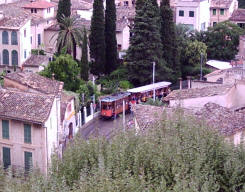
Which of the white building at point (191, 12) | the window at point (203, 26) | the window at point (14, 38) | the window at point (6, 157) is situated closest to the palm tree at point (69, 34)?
the window at point (14, 38)

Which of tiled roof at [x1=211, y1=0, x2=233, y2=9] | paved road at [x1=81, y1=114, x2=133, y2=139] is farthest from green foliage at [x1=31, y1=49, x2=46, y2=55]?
tiled roof at [x1=211, y1=0, x2=233, y2=9]

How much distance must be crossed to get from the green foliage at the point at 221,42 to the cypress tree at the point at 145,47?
33.9 ft

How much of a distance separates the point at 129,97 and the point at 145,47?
545 centimetres

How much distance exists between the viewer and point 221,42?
53250mm

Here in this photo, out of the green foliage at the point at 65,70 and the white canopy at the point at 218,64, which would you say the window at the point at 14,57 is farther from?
the white canopy at the point at 218,64

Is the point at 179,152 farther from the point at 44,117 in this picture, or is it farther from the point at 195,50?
the point at 195,50

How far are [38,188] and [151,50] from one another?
31.0 meters

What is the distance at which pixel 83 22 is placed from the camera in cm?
5272

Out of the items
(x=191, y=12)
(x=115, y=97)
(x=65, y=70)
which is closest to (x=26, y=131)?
(x=115, y=97)

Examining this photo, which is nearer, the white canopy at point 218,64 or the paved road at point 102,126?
the paved road at point 102,126

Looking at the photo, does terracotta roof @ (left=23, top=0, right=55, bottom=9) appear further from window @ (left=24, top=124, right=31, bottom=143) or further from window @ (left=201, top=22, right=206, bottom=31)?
window @ (left=24, top=124, right=31, bottom=143)

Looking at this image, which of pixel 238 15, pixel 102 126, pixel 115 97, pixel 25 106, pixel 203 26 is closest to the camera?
pixel 25 106

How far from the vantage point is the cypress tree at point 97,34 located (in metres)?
45.4

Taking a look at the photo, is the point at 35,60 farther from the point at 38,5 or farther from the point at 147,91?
the point at 147,91
